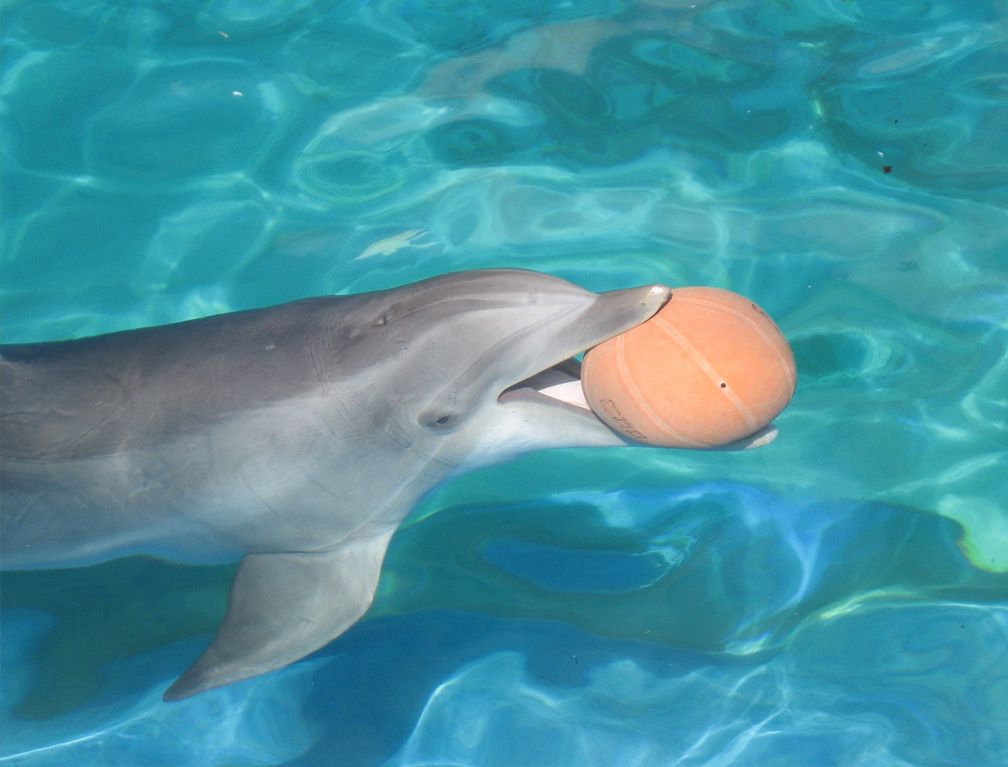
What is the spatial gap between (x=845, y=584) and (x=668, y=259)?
8.99 ft

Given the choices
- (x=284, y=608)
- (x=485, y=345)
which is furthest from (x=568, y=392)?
(x=284, y=608)

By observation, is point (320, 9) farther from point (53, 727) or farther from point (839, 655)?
point (839, 655)

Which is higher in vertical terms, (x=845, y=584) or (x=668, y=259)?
(x=668, y=259)

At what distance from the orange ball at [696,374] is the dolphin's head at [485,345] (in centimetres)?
14

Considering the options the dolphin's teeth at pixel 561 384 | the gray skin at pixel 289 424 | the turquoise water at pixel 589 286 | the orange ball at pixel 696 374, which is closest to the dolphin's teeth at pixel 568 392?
the dolphin's teeth at pixel 561 384

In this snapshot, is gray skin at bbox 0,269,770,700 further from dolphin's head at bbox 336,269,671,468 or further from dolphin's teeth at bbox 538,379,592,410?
dolphin's teeth at bbox 538,379,592,410

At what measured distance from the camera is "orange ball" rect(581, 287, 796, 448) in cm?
356

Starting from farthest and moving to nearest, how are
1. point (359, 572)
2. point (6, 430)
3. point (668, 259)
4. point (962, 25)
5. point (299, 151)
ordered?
point (962, 25)
point (299, 151)
point (668, 259)
point (359, 572)
point (6, 430)

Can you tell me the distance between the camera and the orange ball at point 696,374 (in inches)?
140

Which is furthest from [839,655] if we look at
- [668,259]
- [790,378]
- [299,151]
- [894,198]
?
[299,151]

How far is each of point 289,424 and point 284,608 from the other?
109 centimetres

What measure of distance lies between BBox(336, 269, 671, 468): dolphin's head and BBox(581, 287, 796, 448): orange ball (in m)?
0.14

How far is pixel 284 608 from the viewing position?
4.39 meters

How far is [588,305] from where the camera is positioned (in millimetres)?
3779
